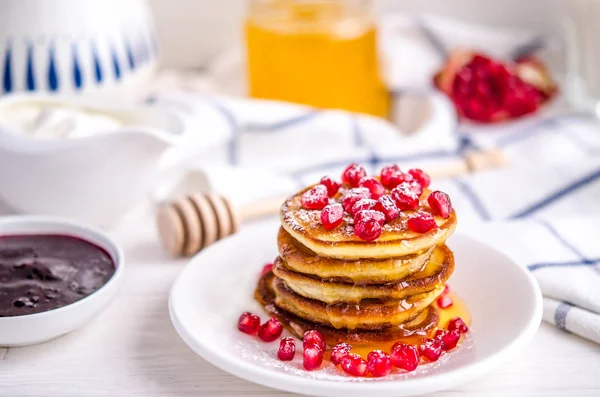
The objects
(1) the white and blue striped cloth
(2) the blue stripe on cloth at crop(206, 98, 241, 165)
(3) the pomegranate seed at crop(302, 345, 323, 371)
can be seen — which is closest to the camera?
(3) the pomegranate seed at crop(302, 345, 323, 371)

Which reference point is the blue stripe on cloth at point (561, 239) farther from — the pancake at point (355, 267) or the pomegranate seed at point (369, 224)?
the pomegranate seed at point (369, 224)

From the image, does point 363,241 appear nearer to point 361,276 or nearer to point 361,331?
point 361,276

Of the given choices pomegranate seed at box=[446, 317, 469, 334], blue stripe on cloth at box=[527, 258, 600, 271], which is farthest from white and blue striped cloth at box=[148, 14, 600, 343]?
pomegranate seed at box=[446, 317, 469, 334]

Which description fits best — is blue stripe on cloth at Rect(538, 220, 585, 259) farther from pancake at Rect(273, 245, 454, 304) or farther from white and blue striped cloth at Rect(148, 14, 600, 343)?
pancake at Rect(273, 245, 454, 304)

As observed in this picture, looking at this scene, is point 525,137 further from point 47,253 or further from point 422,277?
point 47,253

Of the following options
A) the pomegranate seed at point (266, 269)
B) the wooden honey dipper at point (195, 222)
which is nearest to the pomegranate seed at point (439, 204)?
the pomegranate seed at point (266, 269)

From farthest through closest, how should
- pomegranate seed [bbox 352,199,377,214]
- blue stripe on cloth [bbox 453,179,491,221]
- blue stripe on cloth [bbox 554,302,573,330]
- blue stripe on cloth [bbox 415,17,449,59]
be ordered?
blue stripe on cloth [bbox 415,17,449,59], blue stripe on cloth [bbox 453,179,491,221], blue stripe on cloth [bbox 554,302,573,330], pomegranate seed [bbox 352,199,377,214]

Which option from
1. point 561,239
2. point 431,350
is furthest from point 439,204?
point 561,239
